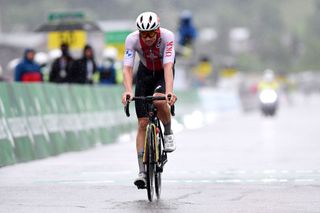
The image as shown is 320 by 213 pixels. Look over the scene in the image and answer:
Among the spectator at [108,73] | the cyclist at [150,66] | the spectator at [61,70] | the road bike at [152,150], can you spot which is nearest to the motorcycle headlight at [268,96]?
the spectator at [108,73]

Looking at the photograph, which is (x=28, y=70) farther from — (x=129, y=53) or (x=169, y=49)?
(x=169, y=49)

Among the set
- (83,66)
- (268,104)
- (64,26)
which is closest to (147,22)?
(83,66)

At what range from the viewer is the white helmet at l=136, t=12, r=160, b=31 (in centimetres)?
1205

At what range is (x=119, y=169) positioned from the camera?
647 inches

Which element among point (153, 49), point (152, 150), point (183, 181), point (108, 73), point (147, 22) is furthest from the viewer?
point (108, 73)

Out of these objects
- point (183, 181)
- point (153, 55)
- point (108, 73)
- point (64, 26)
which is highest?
point (64, 26)

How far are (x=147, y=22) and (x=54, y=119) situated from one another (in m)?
8.16

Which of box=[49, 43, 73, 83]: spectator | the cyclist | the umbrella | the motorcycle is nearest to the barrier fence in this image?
box=[49, 43, 73, 83]: spectator

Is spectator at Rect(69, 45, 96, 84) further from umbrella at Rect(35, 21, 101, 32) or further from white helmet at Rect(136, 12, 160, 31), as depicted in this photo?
white helmet at Rect(136, 12, 160, 31)

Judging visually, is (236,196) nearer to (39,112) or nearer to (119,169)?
(119,169)

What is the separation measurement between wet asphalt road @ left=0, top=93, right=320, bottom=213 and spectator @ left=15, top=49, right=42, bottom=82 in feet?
7.12

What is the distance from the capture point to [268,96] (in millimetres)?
47969

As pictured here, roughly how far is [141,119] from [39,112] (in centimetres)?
703

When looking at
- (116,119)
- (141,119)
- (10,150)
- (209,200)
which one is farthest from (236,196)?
(116,119)
